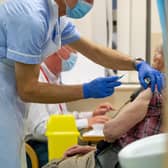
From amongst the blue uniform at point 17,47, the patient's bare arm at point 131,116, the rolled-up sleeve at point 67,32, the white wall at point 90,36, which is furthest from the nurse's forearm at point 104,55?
the white wall at point 90,36

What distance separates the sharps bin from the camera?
7.07 feet

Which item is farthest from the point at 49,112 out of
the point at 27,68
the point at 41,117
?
Result: the point at 27,68

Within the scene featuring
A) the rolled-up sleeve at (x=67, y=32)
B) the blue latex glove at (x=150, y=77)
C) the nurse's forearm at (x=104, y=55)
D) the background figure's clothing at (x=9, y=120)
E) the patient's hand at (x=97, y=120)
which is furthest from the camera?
the patient's hand at (x=97, y=120)

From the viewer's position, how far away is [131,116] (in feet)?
6.30

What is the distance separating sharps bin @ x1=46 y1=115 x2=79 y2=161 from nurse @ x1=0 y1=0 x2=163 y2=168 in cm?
41

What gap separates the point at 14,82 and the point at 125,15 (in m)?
1.69

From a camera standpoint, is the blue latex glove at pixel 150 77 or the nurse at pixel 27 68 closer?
the nurse at pixel 27 68

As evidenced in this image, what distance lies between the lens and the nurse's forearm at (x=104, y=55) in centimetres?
199

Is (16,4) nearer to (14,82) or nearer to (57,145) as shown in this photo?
(14,82)

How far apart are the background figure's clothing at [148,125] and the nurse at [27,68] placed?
0.60 ft

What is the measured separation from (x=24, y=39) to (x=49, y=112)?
3.81ft

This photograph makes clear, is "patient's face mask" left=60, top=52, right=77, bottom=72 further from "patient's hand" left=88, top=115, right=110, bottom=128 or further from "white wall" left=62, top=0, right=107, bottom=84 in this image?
"patient's hand" left=88, top=115, right=110, bottom=128

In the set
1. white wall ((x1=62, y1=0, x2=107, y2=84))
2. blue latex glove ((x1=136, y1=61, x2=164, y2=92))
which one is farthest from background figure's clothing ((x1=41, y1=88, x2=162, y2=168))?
white wall ((x1=62, y1=0, x2=107, y2=84))

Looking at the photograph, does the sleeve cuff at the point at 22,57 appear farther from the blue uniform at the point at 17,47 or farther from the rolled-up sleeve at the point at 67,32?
the rolled-up sleeve at the point at 67,32
